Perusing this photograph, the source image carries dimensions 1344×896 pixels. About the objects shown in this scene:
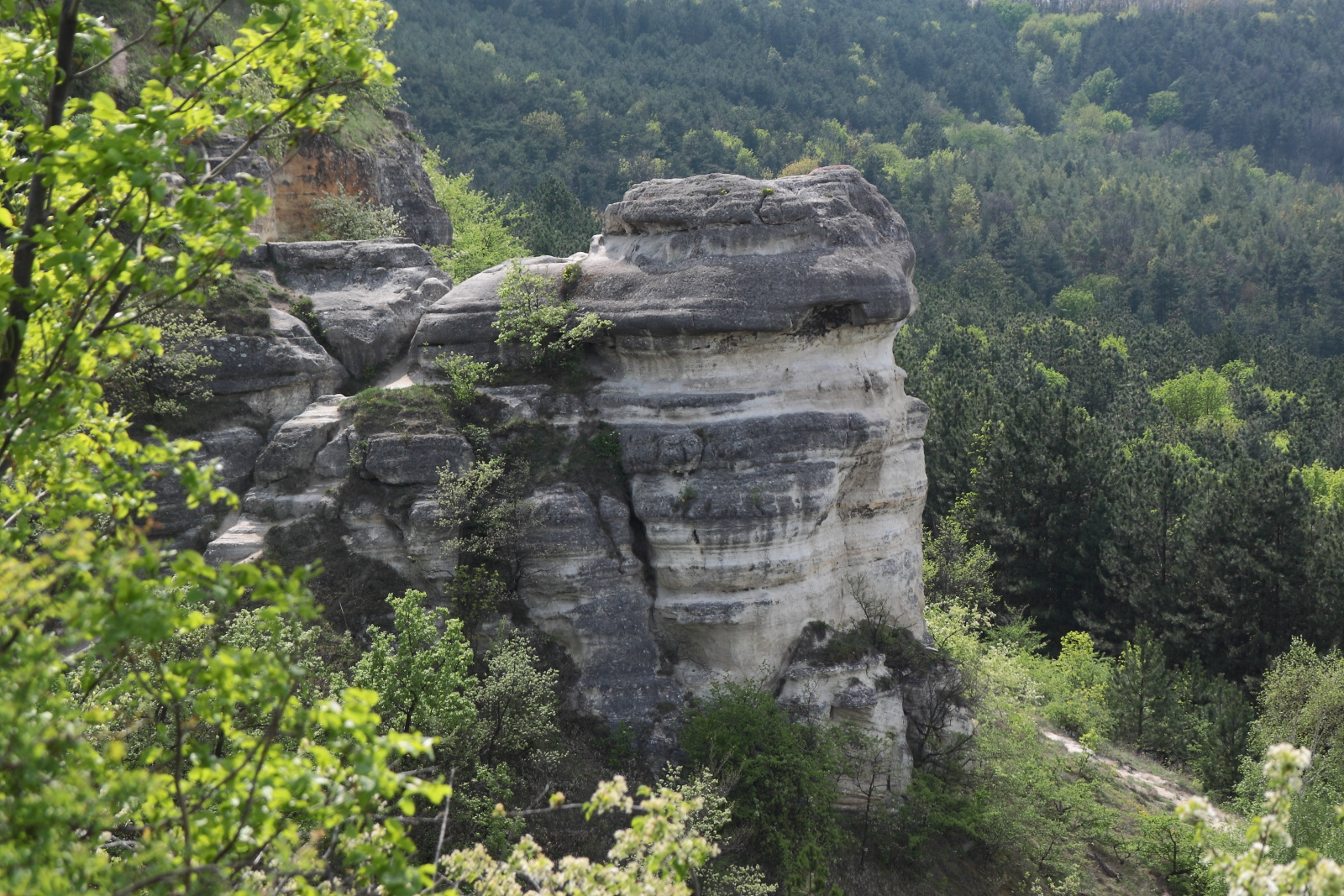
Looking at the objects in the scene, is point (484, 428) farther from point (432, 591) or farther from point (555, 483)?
point (432, 591)

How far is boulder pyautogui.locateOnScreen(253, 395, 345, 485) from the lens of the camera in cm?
2541

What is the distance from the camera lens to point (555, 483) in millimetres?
25547

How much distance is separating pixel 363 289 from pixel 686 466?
12.8 metres

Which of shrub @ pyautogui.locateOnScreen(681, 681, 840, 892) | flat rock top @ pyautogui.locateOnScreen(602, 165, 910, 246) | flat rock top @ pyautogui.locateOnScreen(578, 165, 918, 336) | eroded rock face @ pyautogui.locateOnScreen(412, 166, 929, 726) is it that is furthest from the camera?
flat rock top @ pyautogui.locateOnScreen(602, 165, 910, 246)

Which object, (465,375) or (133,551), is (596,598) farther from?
(133,551)

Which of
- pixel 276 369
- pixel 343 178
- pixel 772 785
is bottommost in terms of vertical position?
pixel 772 785

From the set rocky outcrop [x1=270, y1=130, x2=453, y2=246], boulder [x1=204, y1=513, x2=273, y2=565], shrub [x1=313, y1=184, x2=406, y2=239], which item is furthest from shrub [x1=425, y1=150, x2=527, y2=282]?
boulder [x1=204, y1=513, x2=273, y2=565]

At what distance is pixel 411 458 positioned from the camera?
982 inches

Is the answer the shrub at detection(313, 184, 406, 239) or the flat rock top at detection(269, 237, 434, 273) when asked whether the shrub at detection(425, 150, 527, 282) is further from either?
the flat rock top at detection(269, 237, 434, 273)

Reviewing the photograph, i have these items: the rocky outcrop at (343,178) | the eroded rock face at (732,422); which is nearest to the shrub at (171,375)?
the eroded rock face at (732,422)

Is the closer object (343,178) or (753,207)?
(753,207)

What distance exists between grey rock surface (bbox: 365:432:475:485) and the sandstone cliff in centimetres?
5

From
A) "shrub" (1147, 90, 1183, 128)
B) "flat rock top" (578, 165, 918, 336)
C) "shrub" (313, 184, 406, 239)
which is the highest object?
"flat rock top" (578, 165, 918, 336)

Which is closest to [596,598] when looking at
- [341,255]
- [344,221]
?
[341,255]
